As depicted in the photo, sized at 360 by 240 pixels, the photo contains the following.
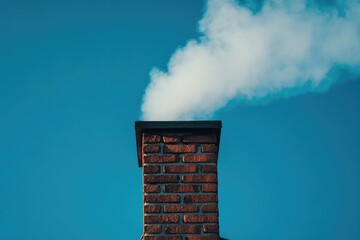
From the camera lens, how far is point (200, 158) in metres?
4.70

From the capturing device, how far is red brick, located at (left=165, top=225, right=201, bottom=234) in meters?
4.52

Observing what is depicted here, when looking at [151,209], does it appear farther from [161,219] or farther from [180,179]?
[180,179]

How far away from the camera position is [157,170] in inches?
184

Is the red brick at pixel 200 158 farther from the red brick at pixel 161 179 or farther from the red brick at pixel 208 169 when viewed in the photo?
the red brick at pixel 161 179

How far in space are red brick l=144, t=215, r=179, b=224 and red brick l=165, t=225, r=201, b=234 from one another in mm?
50

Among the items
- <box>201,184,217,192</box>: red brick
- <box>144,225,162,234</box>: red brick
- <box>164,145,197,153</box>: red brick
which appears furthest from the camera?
<box>164,145,197,153</box>: red brick

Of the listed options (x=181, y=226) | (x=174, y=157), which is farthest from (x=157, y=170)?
(x=181, y=226)

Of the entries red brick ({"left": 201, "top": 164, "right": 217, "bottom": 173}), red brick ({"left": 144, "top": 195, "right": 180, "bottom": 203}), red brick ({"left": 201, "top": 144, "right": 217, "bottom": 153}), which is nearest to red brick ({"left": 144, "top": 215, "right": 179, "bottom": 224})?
red brick ({"left": 144, "top": 195, "right": 180, "bottom": 203})

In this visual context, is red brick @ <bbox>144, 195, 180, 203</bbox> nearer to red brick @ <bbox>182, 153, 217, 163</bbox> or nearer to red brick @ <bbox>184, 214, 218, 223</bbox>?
red brick @ <bbox>184, 214, 218, 223</bbox>

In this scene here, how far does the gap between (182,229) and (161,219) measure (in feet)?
0.56

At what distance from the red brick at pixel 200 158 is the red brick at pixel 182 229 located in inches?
19.7

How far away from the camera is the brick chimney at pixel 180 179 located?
178 inches

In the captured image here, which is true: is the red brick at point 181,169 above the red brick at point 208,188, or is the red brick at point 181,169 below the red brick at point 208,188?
above

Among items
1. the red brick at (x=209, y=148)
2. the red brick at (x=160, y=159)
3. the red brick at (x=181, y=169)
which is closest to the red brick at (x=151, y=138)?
the red brick at (x=160, y=159)
